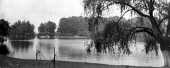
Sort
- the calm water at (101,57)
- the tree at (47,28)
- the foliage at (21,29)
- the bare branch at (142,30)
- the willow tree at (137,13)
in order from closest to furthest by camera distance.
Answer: the willow tree at (137,13)
the bare branch at (142,30)
the calm water at (101,57)
the foliage at (21,29)
the tree at (47,28)

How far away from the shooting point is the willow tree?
11047 mm

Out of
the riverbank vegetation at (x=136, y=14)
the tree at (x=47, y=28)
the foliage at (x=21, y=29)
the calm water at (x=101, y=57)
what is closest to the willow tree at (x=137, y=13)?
the riverbank vegetation at (x=136, y=14)

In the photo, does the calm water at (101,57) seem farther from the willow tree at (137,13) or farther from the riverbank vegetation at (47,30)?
the riverbank vegetation at (47,30)

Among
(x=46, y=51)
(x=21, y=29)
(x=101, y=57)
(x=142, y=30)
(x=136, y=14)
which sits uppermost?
(x=21, y=29)

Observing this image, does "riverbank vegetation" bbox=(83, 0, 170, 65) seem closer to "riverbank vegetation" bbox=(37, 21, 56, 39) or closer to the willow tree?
the willow tree

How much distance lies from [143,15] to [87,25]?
3.40 meters

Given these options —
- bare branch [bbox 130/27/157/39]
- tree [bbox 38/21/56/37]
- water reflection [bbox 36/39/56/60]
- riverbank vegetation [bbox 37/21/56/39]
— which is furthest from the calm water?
riverbank vegetation [bbox 37/21/56/39]

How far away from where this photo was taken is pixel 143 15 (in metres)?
11.6

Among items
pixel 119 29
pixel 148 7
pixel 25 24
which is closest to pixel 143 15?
pixel 148 7

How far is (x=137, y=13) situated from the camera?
11719 millimetres

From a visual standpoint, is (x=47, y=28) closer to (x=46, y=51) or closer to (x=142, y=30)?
(x=46, y=51)

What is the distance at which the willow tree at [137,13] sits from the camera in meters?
11.0

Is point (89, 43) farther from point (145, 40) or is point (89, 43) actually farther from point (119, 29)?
point (145, 40)

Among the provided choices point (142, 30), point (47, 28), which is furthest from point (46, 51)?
point (47, 28)
